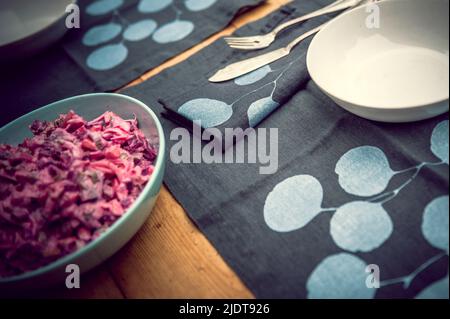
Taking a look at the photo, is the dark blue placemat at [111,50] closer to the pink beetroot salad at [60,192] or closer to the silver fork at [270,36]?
the silver fork at [270,36]

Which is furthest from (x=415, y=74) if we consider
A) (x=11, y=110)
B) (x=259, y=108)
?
(x=11, y=110)

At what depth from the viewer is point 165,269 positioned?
1.77ft

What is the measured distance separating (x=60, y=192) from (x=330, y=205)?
0.36 metres

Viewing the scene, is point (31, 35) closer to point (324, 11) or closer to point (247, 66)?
point (247, 66)

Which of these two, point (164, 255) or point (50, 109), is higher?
point (50, 109)

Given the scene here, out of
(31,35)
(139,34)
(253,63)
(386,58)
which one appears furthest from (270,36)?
(31,35)

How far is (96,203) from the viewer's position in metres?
0.50

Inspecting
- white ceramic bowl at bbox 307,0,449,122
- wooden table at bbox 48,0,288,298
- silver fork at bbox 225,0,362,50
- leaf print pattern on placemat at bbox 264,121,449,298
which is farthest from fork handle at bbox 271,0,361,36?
wooden table at bbox 48,0,288,298

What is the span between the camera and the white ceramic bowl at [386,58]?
1.80 feet

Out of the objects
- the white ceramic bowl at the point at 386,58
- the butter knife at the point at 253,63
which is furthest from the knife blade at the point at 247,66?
the white ceramic bowl at the point at 386,58

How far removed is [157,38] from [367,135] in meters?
0.55

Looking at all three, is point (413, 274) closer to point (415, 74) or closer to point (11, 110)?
point (415, 74)

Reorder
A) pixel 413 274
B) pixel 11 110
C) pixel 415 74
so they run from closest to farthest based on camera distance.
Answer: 1. pixel 413 274
2. pixel 415 74
3. pixel 11 110

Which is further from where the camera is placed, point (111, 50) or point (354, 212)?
point (111, 50)
